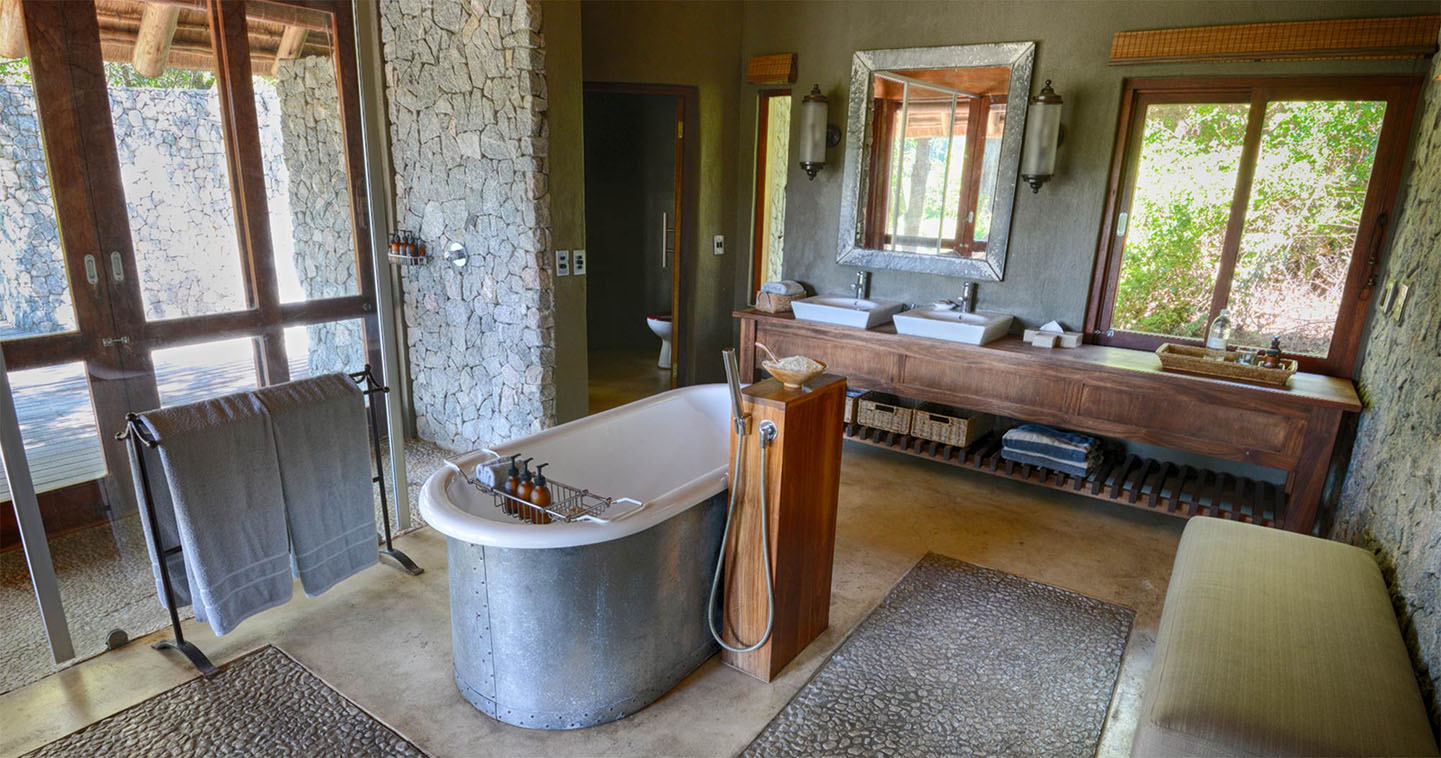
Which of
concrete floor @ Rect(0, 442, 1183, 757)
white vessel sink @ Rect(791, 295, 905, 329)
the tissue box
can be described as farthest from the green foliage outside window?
white vessel sink @ Rect(791, 295, 905, 329)

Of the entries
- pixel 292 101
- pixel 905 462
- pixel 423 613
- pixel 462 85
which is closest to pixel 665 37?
pixel 462 85

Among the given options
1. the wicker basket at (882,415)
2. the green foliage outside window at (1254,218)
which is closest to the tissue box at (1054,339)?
the green foliage outside window at (1254,218)

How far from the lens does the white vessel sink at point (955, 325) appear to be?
151 inches

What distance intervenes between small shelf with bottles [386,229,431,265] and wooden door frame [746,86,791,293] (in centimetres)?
212

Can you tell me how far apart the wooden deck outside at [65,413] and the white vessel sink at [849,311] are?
9.44ft

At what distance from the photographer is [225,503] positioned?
7.85ft

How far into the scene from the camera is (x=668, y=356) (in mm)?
6203

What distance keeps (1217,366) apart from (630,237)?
4.79 m

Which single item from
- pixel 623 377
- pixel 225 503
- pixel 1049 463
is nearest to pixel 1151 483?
pixel 1049 463

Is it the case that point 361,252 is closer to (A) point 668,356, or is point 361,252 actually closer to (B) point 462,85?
(B) point 462,85

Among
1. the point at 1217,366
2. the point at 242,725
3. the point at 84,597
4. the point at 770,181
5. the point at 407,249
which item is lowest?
the point at 242,725

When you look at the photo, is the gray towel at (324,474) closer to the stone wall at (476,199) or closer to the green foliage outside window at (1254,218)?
the stone wall at (476,199)

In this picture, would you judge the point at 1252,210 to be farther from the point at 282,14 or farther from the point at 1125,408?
the point at 282,14

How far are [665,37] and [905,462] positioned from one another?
3.01 m
